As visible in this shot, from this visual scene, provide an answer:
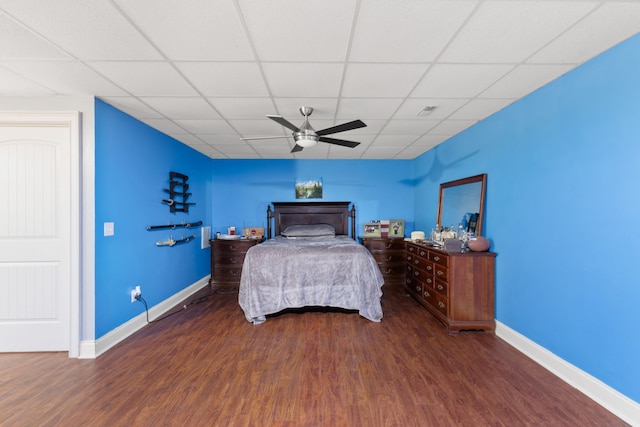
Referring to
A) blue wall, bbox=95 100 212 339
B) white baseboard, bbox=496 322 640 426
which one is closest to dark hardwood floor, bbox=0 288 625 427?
white baseboard, bbox=496 322 640 426

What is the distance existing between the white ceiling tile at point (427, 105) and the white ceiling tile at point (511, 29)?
2.27 ft

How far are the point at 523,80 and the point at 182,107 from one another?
329 cm

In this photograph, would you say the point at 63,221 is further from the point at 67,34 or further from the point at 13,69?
the point at 67,34

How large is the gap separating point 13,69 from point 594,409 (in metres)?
4.98

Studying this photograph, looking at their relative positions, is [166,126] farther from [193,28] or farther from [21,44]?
[193,28]

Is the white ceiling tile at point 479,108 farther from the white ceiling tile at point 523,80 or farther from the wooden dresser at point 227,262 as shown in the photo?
the wooden dresser at point 227,262

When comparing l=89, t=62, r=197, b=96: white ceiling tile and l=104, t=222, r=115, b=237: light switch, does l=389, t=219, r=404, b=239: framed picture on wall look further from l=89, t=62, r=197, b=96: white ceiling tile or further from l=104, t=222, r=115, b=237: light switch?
l=104, t=222, r=115, b=237: light switch

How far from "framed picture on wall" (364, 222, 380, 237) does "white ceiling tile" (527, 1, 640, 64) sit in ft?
12.0

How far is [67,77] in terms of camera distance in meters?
2.18

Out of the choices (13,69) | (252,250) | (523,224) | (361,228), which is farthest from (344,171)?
(13,69)

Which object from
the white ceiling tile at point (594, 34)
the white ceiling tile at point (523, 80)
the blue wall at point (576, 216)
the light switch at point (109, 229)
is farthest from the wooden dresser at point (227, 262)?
the white ceiling tile at point (594, 34)

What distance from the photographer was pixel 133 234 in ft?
10.0

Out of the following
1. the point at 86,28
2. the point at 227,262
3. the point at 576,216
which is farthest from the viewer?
the point at 227,262

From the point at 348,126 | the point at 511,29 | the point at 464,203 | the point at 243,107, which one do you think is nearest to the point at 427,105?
the point at 348,126
